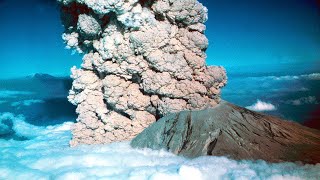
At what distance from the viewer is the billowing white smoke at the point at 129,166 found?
613cm

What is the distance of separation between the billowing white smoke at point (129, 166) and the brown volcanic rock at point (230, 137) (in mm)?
412

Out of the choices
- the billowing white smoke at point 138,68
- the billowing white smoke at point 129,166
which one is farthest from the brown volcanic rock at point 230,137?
the billowing white smoke at point 138,68

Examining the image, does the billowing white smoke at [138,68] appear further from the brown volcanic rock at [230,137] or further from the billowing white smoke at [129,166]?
the billowing white smoke at [129,166]

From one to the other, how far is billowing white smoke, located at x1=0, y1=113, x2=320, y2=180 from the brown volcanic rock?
0.41 metres

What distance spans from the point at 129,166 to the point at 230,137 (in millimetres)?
3120

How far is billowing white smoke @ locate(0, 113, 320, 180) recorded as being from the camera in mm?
6129

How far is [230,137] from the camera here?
7.93 metres

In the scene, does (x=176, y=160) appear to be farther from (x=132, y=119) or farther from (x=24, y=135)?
(x=24, y=135)

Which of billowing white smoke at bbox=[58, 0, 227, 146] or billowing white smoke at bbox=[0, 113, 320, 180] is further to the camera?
billowing white smoke at bbox=[58, 0, 227, 146]

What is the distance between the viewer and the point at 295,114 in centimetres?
4625

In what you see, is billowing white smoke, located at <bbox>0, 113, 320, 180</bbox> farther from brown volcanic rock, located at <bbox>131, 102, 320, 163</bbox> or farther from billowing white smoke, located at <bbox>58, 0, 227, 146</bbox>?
billowing white smoke, located at <bbox>58, 0, 227, 146</bbox>

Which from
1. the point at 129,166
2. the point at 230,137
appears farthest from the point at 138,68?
the point at 230,137

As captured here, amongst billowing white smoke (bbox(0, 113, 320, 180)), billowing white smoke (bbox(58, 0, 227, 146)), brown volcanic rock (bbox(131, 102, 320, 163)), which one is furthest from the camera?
billowing white smoke (bbox(58, 0, 227, 146))

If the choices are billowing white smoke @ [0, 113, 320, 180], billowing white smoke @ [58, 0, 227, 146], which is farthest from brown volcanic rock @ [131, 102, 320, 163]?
billowing white smoke @ [58, 0, 227, 146]
